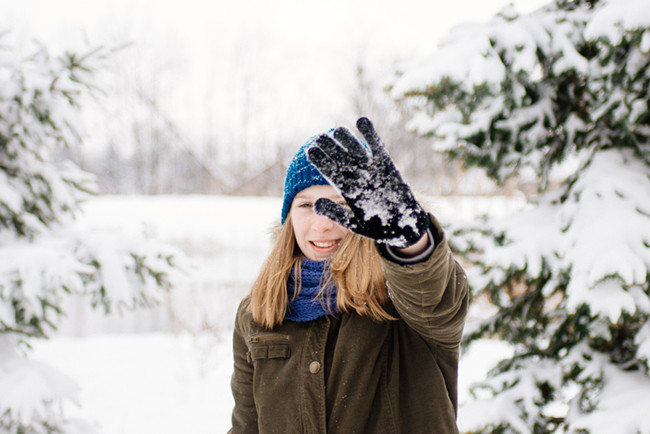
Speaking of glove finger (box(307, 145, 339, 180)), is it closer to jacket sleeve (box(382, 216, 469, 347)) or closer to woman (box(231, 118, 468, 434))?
woman (box(231, 118, 468, 434))

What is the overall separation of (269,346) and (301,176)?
0.53 metres

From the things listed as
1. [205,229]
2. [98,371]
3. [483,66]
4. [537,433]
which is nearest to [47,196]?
[483,66]

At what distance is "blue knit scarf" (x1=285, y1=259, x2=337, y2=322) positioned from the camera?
1.36m

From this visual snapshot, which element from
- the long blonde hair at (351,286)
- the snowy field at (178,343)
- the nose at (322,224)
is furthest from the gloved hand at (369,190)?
the snowy field at (178,343)

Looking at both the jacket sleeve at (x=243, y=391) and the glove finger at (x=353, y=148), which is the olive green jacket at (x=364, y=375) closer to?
the jacket sleeve at (x=243, y=391)

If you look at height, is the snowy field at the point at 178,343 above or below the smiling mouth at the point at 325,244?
below

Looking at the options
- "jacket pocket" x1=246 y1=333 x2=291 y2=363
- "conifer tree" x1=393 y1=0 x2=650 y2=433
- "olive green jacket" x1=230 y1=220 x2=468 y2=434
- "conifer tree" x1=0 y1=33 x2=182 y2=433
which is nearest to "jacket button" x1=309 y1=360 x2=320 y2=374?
"olive green jacket" x1=230 y1=220 x2=468 y2=434

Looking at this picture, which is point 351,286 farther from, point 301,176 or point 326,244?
point 301,176

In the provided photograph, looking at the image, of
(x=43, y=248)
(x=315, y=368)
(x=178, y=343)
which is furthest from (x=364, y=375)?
(x=178, y=343)

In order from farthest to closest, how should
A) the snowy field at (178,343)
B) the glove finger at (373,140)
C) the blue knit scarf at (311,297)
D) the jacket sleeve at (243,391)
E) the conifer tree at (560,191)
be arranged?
the snowy field at (178,343) < the conifer tree at (560,191) < the jacket sleeve at (243,391) < the blue knit scarf at (311,297) < the glove finger at (373,140)

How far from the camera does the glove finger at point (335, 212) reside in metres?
1.01

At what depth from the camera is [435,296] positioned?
1068mm

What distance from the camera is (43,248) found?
2.61 m

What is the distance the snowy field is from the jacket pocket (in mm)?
1718
